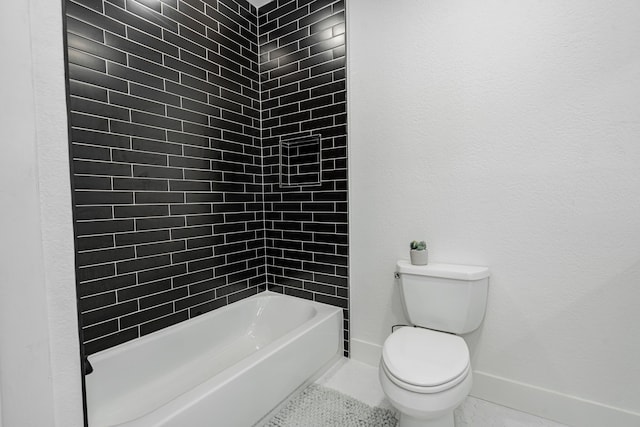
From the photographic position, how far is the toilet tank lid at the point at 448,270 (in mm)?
1660

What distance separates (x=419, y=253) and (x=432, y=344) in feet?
1.73

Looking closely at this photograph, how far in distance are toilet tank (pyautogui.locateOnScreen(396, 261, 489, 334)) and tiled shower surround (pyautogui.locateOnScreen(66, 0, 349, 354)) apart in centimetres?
58

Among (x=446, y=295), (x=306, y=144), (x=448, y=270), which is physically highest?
(x=306, y=144)

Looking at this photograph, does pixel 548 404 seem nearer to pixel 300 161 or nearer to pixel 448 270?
pixel 448 270

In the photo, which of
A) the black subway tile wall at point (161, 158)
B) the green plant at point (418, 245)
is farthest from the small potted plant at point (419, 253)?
the black subway tile wall at point (161, 158)

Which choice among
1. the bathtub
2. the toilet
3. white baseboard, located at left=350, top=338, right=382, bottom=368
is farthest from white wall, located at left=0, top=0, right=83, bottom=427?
white baseboard, located at left=350, top=338, right=382, bottom=368

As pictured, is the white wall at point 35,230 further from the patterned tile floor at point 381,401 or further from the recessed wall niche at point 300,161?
the recessed wall niche at point 300,161

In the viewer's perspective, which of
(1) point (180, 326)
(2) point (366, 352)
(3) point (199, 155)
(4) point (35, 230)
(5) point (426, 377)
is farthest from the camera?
(2) point (366, 352)

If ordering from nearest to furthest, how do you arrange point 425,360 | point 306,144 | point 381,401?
point 425,360
point 381,401
point 306,144

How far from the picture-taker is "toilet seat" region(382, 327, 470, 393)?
4.12 ft

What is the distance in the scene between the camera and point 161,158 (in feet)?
5.96

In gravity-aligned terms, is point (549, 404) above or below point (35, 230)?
below

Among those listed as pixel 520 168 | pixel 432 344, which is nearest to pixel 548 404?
pixel 432 344

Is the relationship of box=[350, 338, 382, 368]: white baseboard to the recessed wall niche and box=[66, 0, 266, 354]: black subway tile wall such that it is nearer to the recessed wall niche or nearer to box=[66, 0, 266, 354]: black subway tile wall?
box=[66, 0, 266, 354]: black subway tile wall
